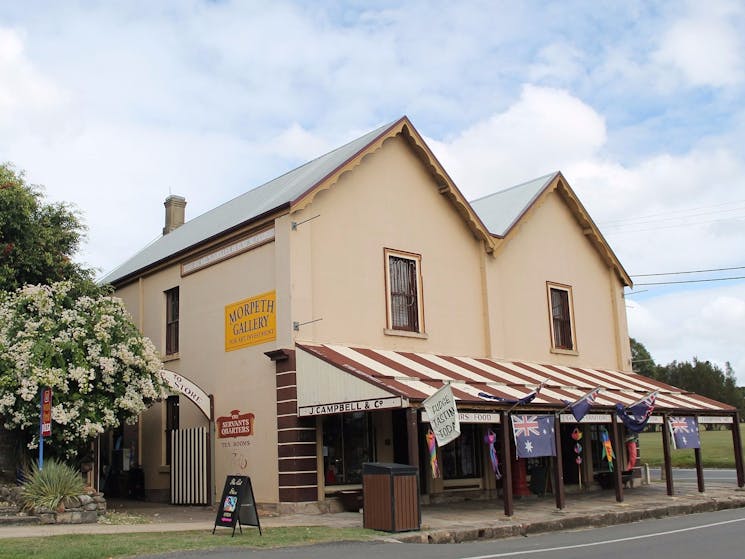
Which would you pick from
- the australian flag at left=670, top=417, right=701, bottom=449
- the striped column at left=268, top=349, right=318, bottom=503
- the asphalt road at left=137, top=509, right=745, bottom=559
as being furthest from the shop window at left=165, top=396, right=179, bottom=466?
the australian flag at left=670, top=417, right=701, bottom=449

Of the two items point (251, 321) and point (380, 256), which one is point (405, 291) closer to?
point (380, 256)

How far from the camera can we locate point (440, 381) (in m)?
17.8

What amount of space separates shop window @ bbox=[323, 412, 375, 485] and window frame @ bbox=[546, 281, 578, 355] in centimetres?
750

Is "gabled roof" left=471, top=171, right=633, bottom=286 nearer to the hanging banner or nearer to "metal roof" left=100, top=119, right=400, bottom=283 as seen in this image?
"metal roof" left=100, top=119, right=400, bottom=283

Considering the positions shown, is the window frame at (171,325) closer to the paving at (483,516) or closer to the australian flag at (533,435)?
the paving at (483,516)

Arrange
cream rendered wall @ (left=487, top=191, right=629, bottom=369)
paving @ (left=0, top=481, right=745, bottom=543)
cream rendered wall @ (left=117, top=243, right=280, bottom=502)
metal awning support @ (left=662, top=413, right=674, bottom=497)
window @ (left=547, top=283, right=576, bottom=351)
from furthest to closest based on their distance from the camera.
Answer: window @ (left=547, top=283, right=576, bottom=351) < cream rendered wall @ (left=487, top=191, right=629, bottom=369) < metal awning support @ (left=662, top=413, right=674, bottom=497) < cream rendered wall @ (left=117, top=243, right=280, bottom=502) < paving @ (left=0, top=481, right=745, bottom=543)

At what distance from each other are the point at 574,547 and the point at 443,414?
10.6 ft

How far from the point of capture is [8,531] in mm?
14203

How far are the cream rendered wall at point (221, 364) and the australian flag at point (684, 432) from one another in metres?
10.7

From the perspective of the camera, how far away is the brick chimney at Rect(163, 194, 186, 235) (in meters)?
30.9

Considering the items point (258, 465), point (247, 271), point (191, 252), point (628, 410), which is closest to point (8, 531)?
point (258, 465)

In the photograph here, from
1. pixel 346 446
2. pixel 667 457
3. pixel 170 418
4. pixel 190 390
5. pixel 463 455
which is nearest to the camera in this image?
pixel 346 446

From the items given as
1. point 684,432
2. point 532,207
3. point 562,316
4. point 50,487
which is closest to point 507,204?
point 532,207

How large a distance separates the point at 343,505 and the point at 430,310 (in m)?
5.57
